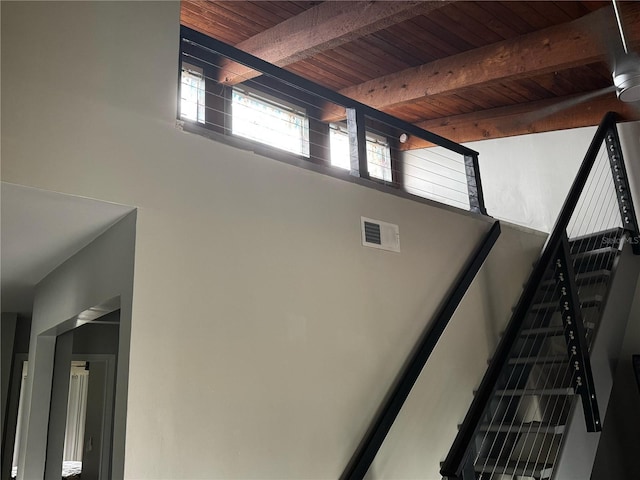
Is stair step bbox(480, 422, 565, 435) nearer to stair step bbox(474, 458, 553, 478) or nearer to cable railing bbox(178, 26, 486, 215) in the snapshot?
stair step bbox(474, 458, 553, 478)

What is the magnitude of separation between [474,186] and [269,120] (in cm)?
210

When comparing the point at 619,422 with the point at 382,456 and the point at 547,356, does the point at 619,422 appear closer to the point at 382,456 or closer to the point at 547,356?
the point at 547,356

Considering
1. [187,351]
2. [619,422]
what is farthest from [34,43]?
[619,422]

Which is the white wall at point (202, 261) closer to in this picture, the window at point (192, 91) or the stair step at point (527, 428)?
the stair step at point (527, 428)

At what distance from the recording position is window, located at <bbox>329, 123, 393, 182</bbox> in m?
5.50

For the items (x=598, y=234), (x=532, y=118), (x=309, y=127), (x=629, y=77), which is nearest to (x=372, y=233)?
(x=629, y=77)

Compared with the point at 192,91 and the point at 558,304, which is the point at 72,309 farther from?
the point at 558,304

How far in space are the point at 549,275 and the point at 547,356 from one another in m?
0.59

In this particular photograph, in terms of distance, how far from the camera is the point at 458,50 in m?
3.93

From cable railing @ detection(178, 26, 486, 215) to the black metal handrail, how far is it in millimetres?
544

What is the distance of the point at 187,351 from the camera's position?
6.89ft

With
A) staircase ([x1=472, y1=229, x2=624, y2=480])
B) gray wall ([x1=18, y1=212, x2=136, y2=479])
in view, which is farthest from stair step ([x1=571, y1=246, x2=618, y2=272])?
gray wall ([x1=18, y1=212, x2=136, y2=479])

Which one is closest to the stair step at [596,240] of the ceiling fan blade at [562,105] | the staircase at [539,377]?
the staircase at [539,377]

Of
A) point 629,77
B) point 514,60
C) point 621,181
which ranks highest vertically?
point 514,60
